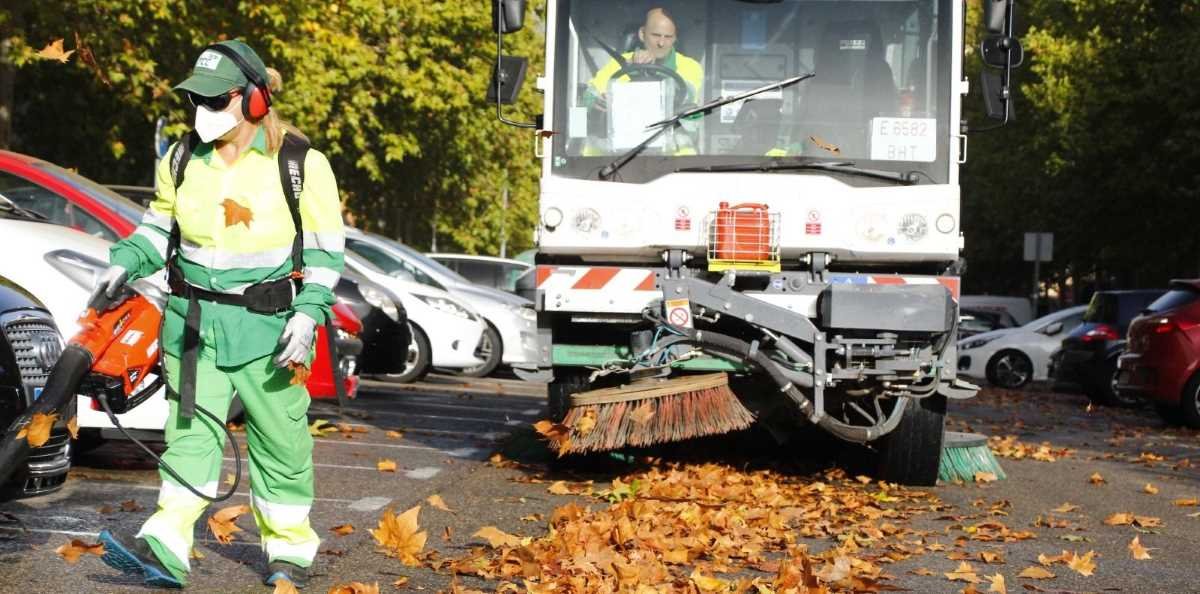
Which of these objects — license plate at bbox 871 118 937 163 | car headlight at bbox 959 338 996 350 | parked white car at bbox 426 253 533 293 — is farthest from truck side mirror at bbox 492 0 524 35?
car headlight at bbox 959 338 996 350

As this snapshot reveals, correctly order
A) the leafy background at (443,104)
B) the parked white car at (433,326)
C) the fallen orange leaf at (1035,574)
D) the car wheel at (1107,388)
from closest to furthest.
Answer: the fallen orange leaf at (1035,574) < the parked white car at (433,326) < the car wheel at (1107,388) < the leafy background at (443,104)

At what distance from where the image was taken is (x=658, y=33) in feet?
33.6

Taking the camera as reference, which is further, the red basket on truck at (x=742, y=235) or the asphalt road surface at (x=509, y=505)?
the red basket on truck at (x=742, y=235)

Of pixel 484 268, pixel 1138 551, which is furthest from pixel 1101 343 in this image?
pixel 1138 551

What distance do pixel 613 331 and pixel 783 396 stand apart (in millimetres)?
1099

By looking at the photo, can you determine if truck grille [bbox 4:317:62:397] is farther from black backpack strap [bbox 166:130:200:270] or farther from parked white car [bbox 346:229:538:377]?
parked white car [bbox 346:229:538:377]

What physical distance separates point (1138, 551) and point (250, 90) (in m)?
4.37

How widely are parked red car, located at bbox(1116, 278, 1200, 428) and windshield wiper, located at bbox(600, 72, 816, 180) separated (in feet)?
28.3

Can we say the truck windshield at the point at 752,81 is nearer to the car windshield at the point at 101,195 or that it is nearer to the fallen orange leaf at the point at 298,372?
the car windshield at the point at 101,195

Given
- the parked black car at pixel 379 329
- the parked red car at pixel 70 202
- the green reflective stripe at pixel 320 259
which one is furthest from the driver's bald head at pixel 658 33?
the parked black car at pixel 379 329

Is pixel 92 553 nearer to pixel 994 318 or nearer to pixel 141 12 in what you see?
pixel 141 12

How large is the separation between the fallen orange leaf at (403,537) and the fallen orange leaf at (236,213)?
1391 millimetres

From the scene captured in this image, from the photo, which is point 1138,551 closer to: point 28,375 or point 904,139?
point 904,139

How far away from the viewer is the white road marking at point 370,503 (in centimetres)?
888
